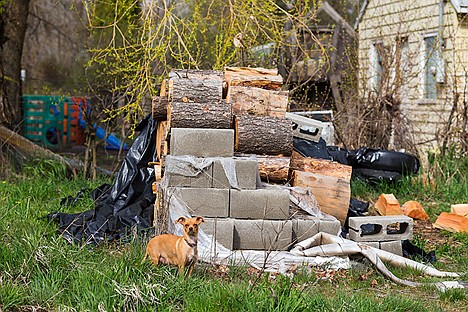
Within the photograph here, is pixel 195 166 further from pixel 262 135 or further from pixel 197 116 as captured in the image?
pixel 262 135

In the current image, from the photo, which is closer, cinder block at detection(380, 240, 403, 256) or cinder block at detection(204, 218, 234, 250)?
cinder block at detection(204, 218, 234, 250)

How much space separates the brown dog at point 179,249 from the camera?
5.18 meters

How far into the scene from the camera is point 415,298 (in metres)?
5.27

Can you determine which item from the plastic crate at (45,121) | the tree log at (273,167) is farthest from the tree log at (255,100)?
the plastic crate at (45,121)

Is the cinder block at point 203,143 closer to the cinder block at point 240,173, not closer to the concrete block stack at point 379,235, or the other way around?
the cinder block at point 240,173

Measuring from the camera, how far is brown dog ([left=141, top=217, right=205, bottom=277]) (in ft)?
17.0

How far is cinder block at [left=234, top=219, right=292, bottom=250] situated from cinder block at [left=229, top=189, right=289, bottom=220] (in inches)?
2.5

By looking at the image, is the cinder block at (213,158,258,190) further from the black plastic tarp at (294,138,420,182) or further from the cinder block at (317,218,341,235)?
the black plastic tarp at (294,138,420,182)

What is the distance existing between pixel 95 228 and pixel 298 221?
2192mm

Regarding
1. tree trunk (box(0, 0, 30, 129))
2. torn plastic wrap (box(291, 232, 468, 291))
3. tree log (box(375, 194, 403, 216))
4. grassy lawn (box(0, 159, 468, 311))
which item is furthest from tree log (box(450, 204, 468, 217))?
tree trunk (box(0, 0, 30, 129))

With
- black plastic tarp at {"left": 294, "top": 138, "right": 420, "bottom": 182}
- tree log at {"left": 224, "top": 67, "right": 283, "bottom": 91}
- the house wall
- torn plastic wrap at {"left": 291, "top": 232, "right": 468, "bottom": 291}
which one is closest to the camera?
torn plastic wrap at {"left": 291, "top": 232, "right": 468, "bottom": 291}

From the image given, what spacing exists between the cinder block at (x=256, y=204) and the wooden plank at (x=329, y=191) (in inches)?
40.0

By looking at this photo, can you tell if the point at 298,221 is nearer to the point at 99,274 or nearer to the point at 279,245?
the point at 279,245

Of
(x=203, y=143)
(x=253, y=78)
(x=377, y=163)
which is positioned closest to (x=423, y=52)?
(x=377, y=163)
